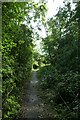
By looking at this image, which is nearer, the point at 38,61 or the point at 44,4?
the point at 44,4

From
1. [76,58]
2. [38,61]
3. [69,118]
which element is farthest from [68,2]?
[38,61]

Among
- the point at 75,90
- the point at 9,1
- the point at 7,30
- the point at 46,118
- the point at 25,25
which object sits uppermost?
the point at 25,25

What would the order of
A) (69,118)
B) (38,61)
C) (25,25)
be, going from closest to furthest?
1. (69,118)
2. (25,25)
3. (38,61)

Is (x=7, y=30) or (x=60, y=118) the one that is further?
(x=60, y=118)

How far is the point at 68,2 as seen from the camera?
5.95 m

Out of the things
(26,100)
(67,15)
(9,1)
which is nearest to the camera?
(9,1)

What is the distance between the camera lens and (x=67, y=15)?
622cm

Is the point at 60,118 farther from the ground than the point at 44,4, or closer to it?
closer to it

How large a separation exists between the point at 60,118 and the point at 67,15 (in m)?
2.81

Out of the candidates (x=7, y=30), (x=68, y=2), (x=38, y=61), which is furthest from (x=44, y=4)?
(x=38, y=61)

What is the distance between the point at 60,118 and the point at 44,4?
2.89 meters

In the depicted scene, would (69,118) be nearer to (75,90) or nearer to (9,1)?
(75,90)

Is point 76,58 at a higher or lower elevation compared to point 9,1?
lower

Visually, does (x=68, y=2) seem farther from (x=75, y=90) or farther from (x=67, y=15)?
(x=75, y=90)
